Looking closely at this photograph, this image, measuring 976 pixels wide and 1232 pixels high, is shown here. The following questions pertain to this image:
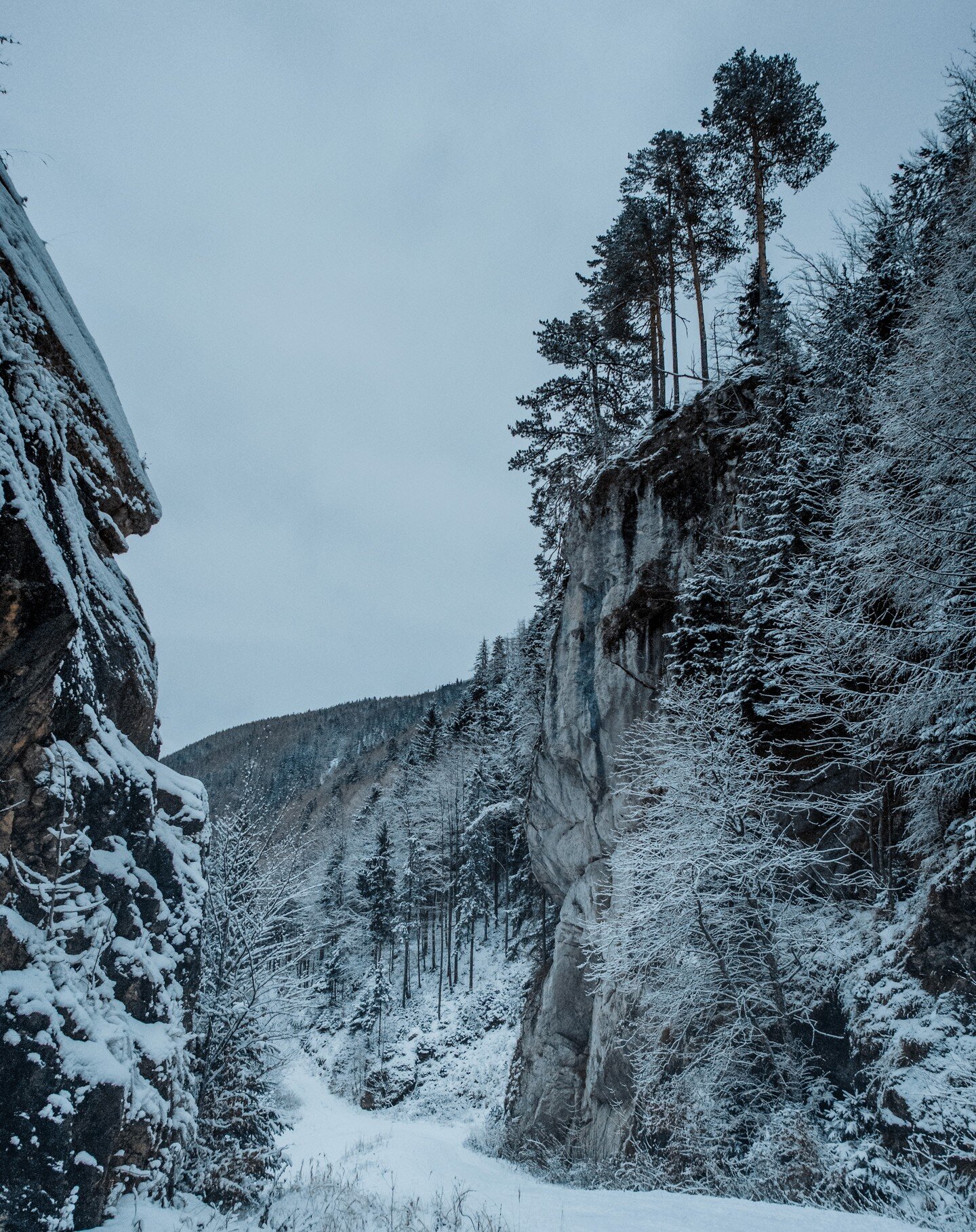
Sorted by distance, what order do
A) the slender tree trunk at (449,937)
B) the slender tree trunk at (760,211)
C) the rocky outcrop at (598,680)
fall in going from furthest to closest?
the slender tree trunk at (449,937) → the slender tree trunk at (760,211) → the rocky outcrop at (598,680)

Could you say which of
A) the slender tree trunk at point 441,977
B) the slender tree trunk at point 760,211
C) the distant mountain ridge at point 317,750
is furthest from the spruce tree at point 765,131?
the distant mountain ridge at point 317,750

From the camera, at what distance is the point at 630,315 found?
23.2 meters

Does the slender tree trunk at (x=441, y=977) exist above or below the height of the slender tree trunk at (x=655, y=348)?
below

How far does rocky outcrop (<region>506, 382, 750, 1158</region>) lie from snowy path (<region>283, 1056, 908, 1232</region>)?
236 centimetres

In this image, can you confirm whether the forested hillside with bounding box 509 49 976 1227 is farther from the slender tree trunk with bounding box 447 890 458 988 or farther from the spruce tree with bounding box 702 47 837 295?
the slender tree trunk with bounding box 447 890 458 988

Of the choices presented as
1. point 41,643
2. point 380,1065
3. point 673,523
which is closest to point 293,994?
point 41,643

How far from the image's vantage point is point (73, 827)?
21.7 ft

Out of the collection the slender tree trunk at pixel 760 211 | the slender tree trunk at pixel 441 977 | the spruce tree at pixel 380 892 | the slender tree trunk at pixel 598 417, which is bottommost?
the slender tree trunk at pixel 441 977

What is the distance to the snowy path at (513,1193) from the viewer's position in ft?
18.9

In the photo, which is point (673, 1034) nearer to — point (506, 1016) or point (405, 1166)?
point (405, 1166)

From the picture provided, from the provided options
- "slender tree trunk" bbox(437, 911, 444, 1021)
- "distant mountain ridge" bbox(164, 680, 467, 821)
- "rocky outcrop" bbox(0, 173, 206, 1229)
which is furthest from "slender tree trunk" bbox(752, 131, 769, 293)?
"distant mountain ridge" bbox(164, 680, 467, 821)

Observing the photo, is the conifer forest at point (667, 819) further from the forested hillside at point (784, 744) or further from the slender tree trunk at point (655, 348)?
the slender tree trunk at point (655, 348)

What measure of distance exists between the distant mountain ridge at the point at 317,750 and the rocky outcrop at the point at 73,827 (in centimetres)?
6808

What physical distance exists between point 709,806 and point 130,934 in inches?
352
